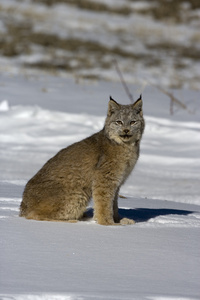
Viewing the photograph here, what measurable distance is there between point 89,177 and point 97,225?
1.52 feet

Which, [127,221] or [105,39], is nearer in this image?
[127,221]

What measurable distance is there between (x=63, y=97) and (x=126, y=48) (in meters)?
12.1

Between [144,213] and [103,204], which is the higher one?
[103,204]

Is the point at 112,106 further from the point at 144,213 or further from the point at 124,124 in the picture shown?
the point at 144,213

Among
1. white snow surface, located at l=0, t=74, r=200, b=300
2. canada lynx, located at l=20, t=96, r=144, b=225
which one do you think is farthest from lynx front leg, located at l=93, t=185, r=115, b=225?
white snow surface, located at l=0, t=74, r=200, b=300

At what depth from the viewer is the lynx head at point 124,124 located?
18.0ft

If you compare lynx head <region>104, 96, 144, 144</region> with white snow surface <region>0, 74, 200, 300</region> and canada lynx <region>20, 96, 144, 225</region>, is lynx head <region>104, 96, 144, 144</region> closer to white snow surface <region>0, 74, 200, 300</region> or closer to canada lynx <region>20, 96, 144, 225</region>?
canada lynx <region>20, 96, 144, 225</region>

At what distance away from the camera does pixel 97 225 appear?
17.0ft

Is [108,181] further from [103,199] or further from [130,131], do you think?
[130,131]

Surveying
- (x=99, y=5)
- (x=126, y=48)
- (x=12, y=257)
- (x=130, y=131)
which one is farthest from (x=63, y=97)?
(x=99, y=5)

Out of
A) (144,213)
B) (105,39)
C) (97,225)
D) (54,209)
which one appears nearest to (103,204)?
(97,225)

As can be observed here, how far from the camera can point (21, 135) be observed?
406 inches

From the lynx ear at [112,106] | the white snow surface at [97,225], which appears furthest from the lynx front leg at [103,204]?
the lynx ear at [112,106]

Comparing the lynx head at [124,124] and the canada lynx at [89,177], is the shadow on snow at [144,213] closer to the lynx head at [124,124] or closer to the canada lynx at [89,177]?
the canada lynx at [89,177]
